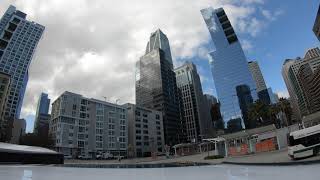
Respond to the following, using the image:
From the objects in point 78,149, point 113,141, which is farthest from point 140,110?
point 78,149

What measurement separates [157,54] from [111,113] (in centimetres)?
7592

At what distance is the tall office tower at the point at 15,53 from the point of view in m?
175

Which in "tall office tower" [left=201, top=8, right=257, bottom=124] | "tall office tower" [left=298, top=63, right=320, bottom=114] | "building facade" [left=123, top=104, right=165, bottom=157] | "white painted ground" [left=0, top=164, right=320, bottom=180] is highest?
"tall office tower" [left=201, top=8, right=257, bottom=124]

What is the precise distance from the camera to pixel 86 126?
116 m

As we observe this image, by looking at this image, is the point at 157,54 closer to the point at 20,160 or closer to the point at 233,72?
the point at 233,72

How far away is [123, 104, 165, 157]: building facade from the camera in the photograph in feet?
449

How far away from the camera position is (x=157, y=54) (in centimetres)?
19050

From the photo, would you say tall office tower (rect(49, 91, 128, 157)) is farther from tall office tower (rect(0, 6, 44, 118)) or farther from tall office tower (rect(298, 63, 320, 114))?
tall office tower (rect(298, 63, 320, 114))

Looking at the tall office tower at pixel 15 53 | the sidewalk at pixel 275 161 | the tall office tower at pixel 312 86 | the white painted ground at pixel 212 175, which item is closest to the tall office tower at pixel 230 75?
the tall office tower at pixel 312 86

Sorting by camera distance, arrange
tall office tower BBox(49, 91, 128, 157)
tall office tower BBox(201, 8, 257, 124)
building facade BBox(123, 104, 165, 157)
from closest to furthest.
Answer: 1. tall office tower BBox(49, 91, 128, 157)
2. building facade BBox(123, 104, 165, 157)
3. tall office tower BBox(201, 8, 257, 124)

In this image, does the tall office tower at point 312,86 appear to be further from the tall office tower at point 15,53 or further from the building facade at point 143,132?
the tall office tower at point 15,53

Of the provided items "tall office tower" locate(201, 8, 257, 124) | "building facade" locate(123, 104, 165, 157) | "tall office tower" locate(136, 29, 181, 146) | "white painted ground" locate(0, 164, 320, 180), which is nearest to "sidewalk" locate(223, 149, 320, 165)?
"white painted ground" locate(0, 164, 320, 180)

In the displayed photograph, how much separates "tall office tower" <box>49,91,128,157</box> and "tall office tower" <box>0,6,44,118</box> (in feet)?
266

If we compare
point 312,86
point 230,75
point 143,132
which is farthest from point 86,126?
point 312,86
